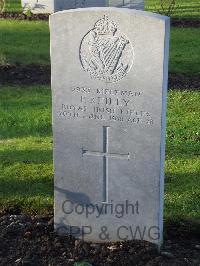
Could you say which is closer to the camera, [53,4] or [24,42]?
[24,42]

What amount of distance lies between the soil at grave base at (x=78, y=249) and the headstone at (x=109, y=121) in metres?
0.12

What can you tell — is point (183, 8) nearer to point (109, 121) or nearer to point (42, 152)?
point (42, 152)

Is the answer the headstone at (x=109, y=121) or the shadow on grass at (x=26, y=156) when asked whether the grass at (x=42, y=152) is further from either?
the headstone at (x=109, y=121)

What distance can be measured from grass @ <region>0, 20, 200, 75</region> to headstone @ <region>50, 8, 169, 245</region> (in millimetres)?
6452

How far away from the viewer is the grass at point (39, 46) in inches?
446

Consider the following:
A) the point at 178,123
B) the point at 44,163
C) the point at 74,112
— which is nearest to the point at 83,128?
the point at 74,112

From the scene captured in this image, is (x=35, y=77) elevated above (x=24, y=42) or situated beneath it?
situated beneath

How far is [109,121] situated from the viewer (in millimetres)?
→ 4441

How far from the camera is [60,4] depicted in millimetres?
Result: 18016

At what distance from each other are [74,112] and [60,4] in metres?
14.0

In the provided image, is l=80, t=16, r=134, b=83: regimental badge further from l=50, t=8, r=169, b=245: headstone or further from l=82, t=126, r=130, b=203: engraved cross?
l=82, t=126, r=130, b=203: engraved cross

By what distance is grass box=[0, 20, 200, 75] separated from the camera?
11.3 meters

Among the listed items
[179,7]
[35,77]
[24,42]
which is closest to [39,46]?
[24,42]

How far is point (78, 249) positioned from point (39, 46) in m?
8.66
